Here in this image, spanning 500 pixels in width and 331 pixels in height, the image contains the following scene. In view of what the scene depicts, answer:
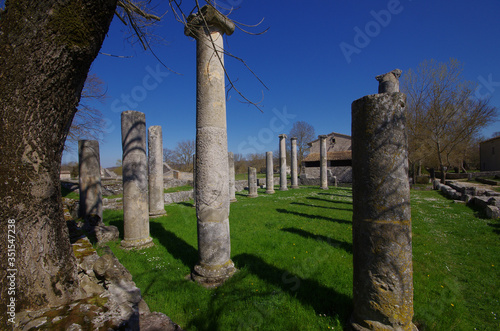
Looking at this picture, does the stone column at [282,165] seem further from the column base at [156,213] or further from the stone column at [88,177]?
the stone column at [88,177]

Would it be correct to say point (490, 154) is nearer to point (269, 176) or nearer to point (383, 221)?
point (269, 176)

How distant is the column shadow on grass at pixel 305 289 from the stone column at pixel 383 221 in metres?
0.48

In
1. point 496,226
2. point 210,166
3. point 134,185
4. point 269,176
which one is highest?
point 210,166

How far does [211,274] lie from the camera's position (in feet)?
13.3

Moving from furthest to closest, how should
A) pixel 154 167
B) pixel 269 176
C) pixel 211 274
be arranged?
pixel 269 176 → pixel 154 167 → pixel 211 274

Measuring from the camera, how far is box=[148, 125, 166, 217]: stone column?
9.20 m

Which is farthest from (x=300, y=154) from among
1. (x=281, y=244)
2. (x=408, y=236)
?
(x=408, y=236)

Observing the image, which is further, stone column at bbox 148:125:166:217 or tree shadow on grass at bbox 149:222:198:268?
stone column at bbox 148:125:166:217

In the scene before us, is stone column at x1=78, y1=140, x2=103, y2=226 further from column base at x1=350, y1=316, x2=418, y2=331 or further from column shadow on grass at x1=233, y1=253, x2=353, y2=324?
column base at x1=350, y1=316, x2=418, y2=331

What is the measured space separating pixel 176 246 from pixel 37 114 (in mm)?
4737

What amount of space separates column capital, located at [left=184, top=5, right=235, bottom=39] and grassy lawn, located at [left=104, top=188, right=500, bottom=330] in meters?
4.33

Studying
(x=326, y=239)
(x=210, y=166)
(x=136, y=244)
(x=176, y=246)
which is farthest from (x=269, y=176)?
(x=210, y=166)

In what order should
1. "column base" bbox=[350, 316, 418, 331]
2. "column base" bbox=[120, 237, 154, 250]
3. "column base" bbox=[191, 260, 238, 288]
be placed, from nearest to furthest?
"column base" bbox=[350, 316, 418, 331]
"column base" bbox=[191, 260, 238, 288]
"column base" bbox=[120, 237, 154, 250]

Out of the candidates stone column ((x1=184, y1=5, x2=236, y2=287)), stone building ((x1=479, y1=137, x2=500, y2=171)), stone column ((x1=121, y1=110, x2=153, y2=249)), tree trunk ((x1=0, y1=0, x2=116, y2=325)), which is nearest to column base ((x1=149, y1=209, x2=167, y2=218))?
stone column ((x1=121, y1=110, x2=153, y2=249))
